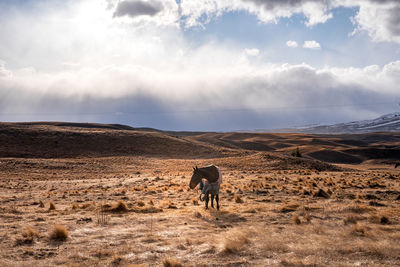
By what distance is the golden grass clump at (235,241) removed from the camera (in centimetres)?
737

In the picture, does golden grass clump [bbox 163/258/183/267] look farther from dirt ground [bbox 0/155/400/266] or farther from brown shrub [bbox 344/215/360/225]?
brown shrub [bbox 344/215/360/225]

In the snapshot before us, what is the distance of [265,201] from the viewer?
15.6 m

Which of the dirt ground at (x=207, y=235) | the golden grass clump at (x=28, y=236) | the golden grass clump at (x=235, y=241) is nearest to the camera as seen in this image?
the dirt ground at (x=207, y=235)

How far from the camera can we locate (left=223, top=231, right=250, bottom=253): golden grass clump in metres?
7.37

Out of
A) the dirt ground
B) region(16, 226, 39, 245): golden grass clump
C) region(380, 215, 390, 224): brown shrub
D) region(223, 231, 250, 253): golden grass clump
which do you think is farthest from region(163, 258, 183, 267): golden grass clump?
region(380, 215, 390, 224): brown shrub

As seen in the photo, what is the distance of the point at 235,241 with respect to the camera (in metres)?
7.85

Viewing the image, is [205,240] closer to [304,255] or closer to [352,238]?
[304,255]

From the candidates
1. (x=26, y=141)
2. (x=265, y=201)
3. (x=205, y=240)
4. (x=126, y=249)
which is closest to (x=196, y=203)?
(x=265, y=201)

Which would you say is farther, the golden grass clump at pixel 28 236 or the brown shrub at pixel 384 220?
the brown shrub at pixel 384 220

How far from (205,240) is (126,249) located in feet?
7.56

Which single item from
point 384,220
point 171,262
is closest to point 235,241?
point 171,262

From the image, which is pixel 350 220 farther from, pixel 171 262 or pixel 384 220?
pixel 171 262

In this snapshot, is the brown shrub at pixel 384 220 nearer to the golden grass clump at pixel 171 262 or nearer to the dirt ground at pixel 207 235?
the dirt ground at pixel 207 235

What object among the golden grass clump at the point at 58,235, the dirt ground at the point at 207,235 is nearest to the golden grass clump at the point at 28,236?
the dirt ground at the point at 207,235
